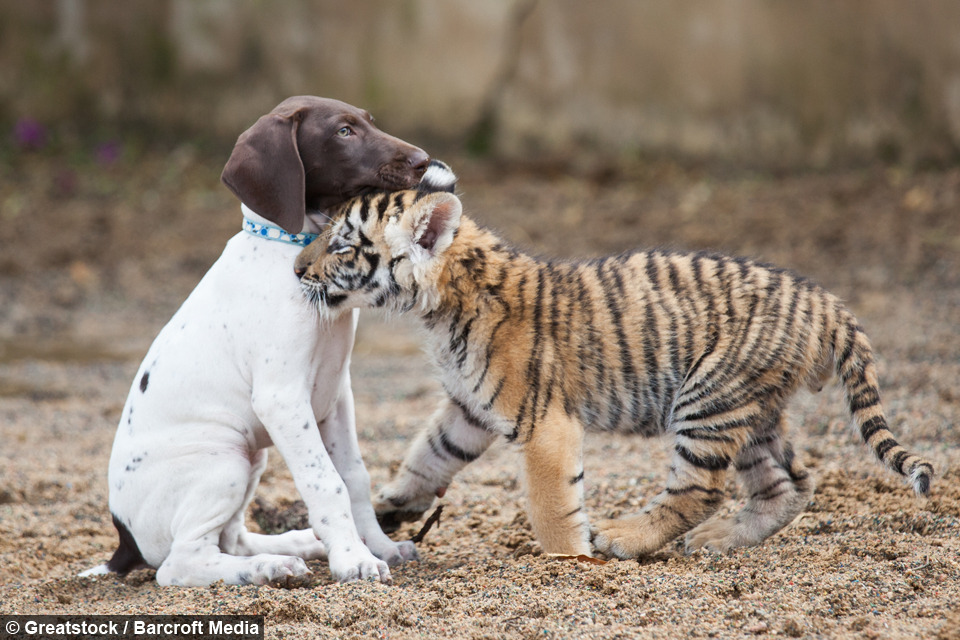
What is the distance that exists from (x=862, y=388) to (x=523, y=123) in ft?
26.1

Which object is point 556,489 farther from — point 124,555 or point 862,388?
point 124,555

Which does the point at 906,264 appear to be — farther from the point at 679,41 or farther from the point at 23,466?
the point at 23,466

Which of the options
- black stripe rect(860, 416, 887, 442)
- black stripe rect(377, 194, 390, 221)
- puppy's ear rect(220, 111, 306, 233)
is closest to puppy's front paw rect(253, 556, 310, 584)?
puppy's ear rect(220, 111, 306, 233)

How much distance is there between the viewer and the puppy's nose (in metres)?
3.81

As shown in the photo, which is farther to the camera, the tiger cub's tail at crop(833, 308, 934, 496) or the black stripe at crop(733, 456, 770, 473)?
the black stripe at crop(733, 456, 770, 473)

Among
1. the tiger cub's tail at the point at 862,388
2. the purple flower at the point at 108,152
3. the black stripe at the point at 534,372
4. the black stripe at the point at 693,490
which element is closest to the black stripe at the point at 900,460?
the tiger cub's tail at the point at 862,388

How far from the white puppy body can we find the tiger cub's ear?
0.42 meters

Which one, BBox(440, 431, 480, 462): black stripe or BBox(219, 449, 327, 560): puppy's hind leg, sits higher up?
BBox(440, 431, 480, 462): black stripe

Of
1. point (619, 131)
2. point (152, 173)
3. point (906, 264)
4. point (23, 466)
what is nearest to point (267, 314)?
point (23, 466)

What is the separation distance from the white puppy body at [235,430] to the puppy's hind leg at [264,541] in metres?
0.01

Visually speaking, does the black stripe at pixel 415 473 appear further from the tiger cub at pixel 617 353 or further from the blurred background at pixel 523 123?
the blurred background at pixel 523 123

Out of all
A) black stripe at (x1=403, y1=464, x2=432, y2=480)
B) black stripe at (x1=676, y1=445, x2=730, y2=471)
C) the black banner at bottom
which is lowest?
the black banner at bottom

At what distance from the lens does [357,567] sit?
11.4ft

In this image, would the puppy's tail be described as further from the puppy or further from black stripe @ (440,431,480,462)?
black stripe @ (440,431,480,462)
